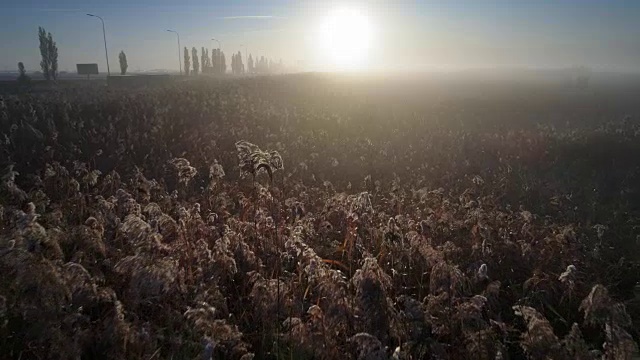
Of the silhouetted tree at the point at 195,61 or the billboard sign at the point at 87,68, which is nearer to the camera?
the billboard sign at the point at 87,68

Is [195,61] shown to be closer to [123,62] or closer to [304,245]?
[123,62]

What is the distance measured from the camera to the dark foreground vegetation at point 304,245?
116 inches

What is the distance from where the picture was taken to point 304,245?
412 cm

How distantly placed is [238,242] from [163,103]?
Answer: 18.7 metres

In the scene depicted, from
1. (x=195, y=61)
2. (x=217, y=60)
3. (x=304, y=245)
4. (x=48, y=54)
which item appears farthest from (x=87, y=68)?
(x=304, y=245)

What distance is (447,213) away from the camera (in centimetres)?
766

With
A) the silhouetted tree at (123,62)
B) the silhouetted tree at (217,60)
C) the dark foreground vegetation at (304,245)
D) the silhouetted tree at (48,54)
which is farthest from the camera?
the silhouetted tree at (217,60)

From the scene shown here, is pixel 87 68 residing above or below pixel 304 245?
above

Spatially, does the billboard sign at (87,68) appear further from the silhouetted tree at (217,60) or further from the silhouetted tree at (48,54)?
the silhouetted tree at (217,60)

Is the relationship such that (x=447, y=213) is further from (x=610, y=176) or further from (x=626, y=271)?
(x=610, y=176)

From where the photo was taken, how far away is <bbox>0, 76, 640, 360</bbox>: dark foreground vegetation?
2959mm

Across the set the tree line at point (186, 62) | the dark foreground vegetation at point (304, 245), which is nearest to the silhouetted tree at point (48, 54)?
the tree line at point (186, 62)

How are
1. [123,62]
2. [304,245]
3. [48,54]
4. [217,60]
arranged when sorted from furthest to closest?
1. [217,60]
2. [123,62]
3. [48,54]
4. [304,245]

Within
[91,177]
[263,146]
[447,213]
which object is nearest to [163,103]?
[263,146]
